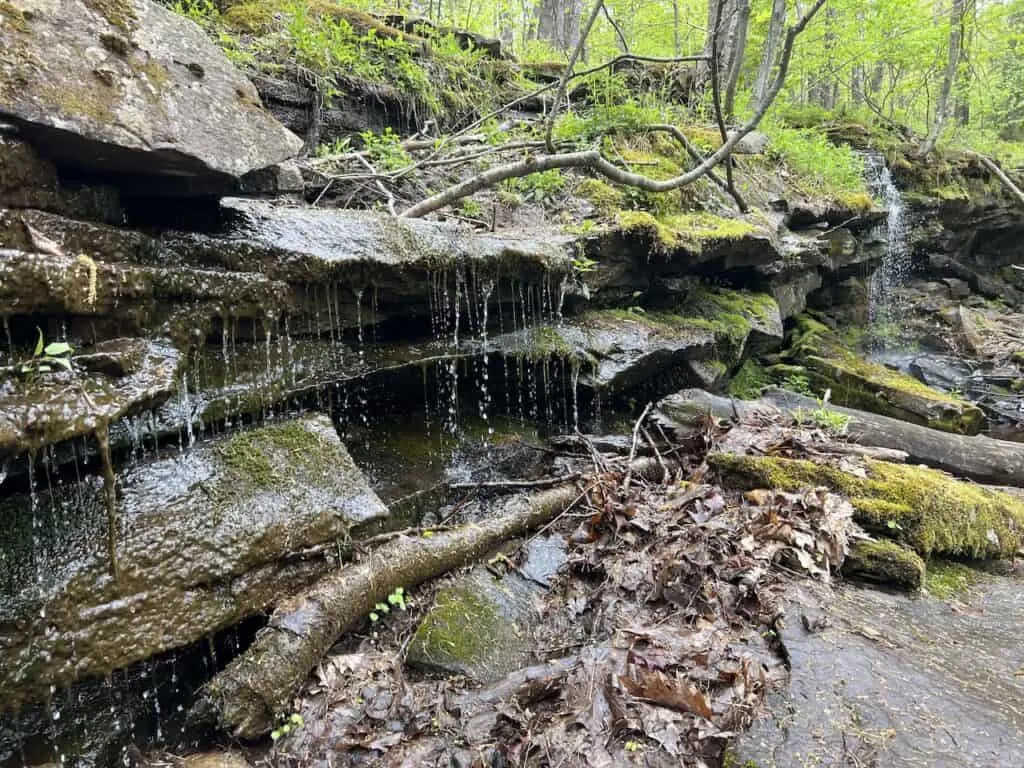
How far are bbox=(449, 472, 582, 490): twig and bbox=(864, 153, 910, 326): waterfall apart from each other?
36.2ft

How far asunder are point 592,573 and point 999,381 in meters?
10.7

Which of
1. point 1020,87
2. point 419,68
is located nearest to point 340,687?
point 419,68

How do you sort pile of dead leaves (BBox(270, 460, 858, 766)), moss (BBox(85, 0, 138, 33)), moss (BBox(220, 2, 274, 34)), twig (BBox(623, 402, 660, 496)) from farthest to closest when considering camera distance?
moss (BBox(220, 2, 274, 34)), twig (BBox(623, 402, 660, 496)), moss (BBox(85, 0, 138, 33)), pile of dead leaves (BBox(270, 460, 858, 766))

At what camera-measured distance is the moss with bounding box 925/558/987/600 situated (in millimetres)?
3480

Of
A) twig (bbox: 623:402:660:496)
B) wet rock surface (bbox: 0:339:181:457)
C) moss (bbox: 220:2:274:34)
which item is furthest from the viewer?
moss (bbox: 220:2:274:34)

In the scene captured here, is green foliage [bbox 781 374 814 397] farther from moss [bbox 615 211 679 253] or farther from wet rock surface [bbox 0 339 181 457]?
wet rock surface [bbox 0 339 181 457]

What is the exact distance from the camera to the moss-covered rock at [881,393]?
695cm

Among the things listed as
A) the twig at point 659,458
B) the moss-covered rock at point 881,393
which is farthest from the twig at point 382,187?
the moss-covered rock at point 881,393

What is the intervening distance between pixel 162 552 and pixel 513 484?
2.58 m

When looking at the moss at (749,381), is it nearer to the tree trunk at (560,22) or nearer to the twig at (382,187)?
the twig at (382,187)

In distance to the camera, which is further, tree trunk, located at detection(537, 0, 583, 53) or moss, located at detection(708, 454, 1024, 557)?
tree trunk, located at detection(537, 0, 583, 53)

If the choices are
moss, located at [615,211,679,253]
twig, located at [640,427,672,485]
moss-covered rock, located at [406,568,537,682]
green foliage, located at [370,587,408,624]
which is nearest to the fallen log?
twig, located at [640,427,672,485]

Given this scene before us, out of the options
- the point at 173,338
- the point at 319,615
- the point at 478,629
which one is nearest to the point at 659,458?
the point at 478,629

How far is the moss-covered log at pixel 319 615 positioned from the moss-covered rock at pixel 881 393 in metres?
5.50
